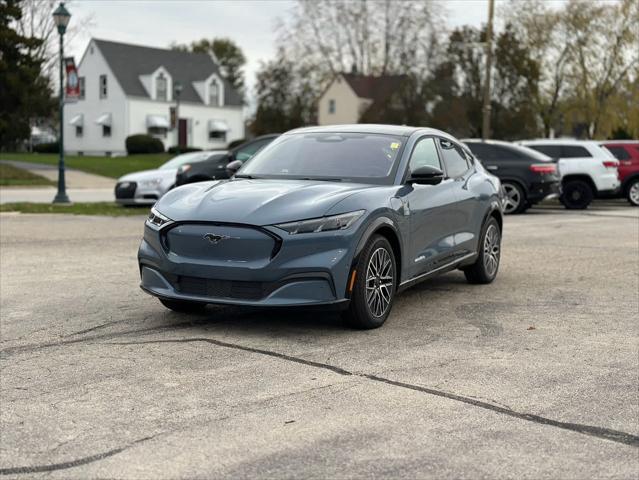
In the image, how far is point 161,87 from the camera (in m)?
64.9

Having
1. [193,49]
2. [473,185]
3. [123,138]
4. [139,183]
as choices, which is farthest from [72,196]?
[193,49]

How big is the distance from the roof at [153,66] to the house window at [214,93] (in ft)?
2.64

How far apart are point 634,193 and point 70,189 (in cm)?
1907

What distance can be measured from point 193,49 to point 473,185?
10299 cm

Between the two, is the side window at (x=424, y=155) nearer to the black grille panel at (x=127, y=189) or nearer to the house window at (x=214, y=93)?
the black grille panel at (x=127, y=189)

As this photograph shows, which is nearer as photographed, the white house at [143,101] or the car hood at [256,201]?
the car hood at [256,201]

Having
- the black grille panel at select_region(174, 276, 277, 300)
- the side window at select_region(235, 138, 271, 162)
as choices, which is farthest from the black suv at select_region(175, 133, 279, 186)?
the black grille panel at select_region(174, 276, 277, 300)

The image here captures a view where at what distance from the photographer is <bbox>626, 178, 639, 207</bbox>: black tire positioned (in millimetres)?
24125

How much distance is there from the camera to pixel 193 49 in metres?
108

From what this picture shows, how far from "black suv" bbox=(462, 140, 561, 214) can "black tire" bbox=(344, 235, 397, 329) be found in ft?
43.3

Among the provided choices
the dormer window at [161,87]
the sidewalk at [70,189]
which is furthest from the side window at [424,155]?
the dormer window at [161,87]

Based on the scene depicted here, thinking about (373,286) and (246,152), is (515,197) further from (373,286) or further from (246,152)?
(373,286)

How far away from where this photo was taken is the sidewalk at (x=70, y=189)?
81.5 feet

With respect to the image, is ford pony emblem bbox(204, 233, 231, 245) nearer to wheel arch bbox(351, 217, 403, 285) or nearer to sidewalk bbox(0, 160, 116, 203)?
wheel arch bbox(351, 217, 403, 285)
